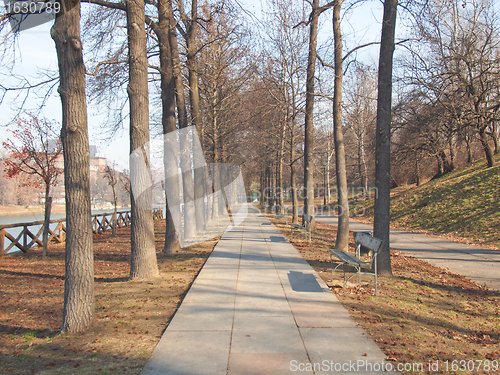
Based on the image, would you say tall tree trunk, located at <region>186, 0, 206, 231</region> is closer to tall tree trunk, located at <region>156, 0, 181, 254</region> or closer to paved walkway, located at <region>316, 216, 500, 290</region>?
tall tree trunk, located at <region>156, 0, 181, 254</region>

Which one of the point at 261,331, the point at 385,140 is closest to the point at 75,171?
the point at 261,331

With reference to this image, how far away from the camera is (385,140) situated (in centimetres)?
772

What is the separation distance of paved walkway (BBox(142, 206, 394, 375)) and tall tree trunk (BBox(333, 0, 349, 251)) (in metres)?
2.88

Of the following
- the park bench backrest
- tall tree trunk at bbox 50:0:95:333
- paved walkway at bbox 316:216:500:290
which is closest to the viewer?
tall tree trunk at bbox 50:0:95:333

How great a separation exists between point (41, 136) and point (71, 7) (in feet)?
26.9

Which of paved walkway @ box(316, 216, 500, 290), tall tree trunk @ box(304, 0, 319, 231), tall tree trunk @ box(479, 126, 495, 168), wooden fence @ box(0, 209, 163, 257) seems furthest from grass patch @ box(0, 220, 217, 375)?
tall tree trunk @ box(479, 126, 495, 168)

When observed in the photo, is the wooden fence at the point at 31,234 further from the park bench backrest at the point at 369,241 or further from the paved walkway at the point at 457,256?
the paved walkway at the point at 457,256

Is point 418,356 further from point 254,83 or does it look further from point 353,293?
point 254,83

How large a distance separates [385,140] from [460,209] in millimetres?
11501

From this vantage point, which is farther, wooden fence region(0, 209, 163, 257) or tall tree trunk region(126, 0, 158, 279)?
wooden fence region(0, 209, 163, 257)

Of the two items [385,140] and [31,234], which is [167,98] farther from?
[31,234]

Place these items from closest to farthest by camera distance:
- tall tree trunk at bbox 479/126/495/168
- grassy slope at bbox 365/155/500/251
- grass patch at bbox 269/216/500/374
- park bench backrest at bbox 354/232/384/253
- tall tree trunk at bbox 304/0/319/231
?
1. grass patch at bbox 269/216/500/374
2. park bench backrest at bbox 354/232/384/253
3. grassy slope at bbox 365/155/500/251
4. tall tree trunk at bbox 304/0/319/231
5. tall tree trunk at bbox 479/126/495/168

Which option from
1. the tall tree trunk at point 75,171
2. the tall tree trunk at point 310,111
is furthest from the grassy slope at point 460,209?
the tall tree trunk at point 75,171

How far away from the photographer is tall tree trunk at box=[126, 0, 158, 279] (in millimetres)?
7305
